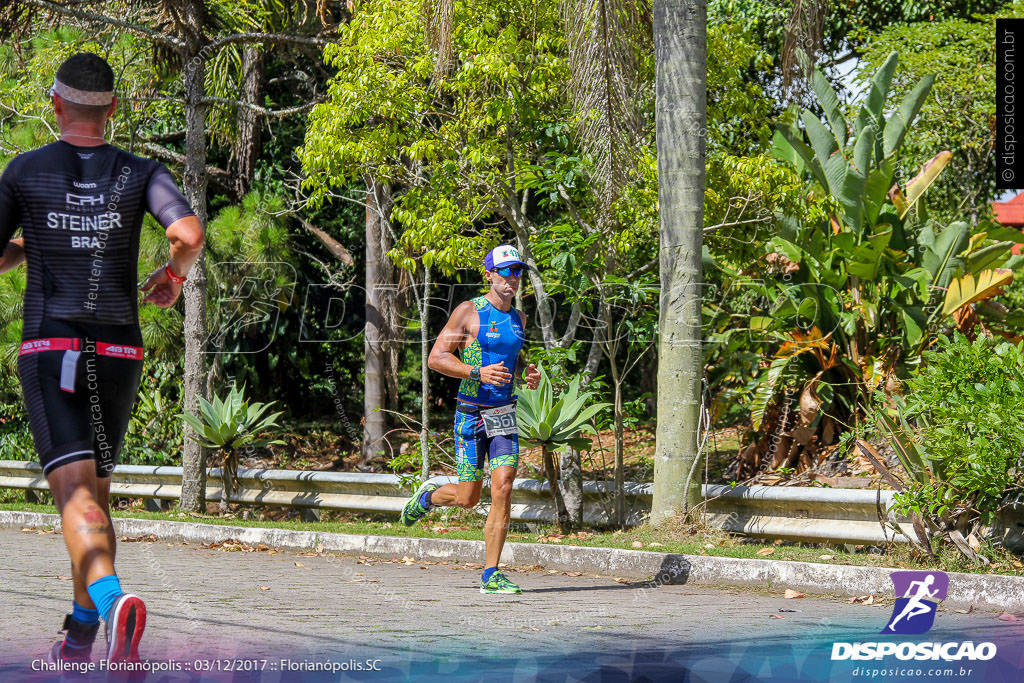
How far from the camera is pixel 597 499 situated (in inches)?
414

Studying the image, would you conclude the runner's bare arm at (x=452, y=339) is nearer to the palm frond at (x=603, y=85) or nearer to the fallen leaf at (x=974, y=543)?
the palm frond at (x=603, y=85)

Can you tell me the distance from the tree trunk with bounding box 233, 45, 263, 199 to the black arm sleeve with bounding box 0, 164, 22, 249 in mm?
13382

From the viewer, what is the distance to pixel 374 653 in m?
4.97

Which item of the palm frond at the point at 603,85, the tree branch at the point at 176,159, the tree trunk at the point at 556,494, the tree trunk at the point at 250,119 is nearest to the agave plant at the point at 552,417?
the tree trunk at the point at 556,494

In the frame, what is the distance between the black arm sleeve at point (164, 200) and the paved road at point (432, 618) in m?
1.72

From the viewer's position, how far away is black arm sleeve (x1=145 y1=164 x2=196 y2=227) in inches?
170

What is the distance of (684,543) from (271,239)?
10.1 m

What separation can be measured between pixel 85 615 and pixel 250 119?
48.2ft

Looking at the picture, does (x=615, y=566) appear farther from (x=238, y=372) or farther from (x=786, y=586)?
(x=238, y=372)

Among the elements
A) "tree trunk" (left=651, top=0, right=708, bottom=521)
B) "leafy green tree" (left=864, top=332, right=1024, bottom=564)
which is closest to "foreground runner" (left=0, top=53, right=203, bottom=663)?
"leafy green tree" (left=864, top=332, right=1024, bottom=564)

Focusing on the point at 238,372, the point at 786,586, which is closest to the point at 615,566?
the point at 786,586

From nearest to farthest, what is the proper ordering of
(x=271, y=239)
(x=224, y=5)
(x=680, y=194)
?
1. (x=680, y=194)
2. (x=224, y=5)
3. (x=271, y=239)

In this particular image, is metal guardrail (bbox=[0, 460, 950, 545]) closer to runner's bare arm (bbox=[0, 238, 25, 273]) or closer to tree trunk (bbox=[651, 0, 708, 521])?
tree trunk (bbox=[651, 0, 708, 521])

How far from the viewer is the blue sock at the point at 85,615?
13.9ft
